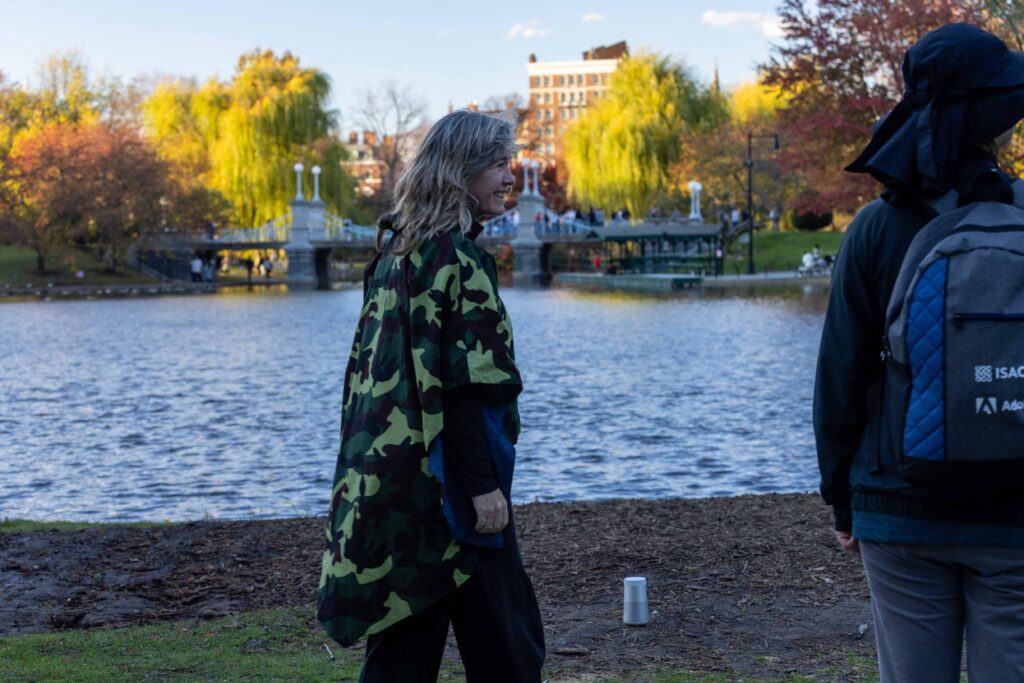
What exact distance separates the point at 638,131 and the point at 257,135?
1913 centimetres

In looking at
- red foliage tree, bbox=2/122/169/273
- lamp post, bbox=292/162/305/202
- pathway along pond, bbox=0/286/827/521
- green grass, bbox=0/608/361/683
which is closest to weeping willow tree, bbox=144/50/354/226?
lamp post, bbox=292/162/305/202

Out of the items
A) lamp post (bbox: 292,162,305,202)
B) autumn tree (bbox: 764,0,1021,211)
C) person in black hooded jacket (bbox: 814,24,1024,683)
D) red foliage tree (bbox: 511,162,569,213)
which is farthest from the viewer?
red foliage tree (bbox: 511,162,569,213)

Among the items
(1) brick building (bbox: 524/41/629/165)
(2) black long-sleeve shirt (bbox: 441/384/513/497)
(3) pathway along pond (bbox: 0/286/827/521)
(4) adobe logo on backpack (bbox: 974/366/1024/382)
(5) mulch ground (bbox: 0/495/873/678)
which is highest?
(1) brick building (bbox: 524/41/629/165)

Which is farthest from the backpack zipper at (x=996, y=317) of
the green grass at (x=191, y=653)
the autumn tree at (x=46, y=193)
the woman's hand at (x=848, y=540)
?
the autumn tree at (x=46, y=193)

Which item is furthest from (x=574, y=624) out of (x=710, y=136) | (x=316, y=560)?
(x=710, y=136)

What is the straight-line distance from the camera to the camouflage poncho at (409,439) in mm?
3396

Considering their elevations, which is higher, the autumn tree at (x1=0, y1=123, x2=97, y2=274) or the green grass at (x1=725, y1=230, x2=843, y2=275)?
the autumn tree at (x1=0, y1=123, x2=97, y2=274)

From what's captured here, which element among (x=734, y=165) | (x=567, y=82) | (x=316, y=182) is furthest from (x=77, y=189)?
(x=567, y=82)

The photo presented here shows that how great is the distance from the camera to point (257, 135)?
2694 inches

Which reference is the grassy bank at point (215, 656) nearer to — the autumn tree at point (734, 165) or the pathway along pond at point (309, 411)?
the pathway along pond at point (309, 411)

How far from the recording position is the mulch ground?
5.50 metres

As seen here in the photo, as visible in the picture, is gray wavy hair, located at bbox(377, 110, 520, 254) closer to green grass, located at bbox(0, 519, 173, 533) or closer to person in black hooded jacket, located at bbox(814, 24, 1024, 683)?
person in black hooded jacket, located at bbox(814, 24, 1024, 683)

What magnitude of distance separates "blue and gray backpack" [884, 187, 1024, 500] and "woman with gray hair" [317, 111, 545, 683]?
1076mm

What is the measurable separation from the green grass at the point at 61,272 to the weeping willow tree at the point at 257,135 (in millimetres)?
6655
